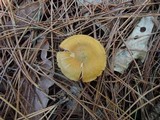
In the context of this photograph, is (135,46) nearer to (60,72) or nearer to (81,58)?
(81,58)

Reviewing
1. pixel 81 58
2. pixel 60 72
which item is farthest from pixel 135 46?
pixel 60 72

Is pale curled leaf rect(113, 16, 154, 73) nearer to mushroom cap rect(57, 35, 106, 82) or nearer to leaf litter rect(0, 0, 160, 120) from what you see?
leaf litter rect(0, 0, 160, 120)

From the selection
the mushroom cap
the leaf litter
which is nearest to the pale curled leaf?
the leaf litter

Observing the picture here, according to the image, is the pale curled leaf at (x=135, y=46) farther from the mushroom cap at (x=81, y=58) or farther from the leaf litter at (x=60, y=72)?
the mushroom cap at (x=81, y=58)

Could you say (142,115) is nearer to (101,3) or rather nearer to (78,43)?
(78,43)

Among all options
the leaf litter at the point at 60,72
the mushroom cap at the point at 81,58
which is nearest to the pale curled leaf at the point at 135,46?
the leaf litter at the point at 60,72

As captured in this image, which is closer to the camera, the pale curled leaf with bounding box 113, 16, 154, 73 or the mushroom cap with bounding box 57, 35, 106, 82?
the mushroom cap with bounding box 57, 35, 106, 82

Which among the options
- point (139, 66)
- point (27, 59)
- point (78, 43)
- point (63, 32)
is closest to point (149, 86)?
point (139, 66)
